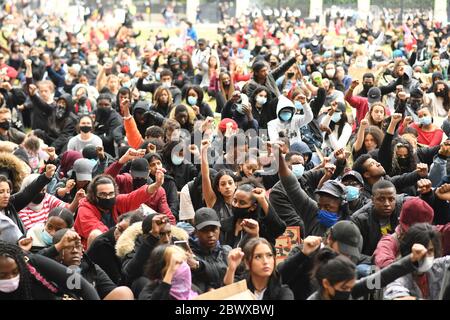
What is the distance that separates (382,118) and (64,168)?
12.6 ft

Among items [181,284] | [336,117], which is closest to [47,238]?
[181,284]

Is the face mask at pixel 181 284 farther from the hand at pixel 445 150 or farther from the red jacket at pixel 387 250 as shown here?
the hand at pixel 445 150

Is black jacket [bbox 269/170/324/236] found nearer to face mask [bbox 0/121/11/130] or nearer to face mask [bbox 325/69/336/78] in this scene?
face mask [bbox 0/121/11/130]

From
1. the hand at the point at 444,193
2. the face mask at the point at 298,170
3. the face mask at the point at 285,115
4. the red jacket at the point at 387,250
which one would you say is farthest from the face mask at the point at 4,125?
the red jacket at the point at 387,250

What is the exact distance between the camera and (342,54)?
28.5 meters

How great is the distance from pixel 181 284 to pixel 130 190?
3686 millimetres

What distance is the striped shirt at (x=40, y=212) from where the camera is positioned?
976 cm

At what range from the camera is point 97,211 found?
9.52 metres

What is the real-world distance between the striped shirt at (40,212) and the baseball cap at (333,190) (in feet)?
7.80

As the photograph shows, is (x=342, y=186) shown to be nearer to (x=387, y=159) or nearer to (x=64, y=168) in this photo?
(x=387, y=159)

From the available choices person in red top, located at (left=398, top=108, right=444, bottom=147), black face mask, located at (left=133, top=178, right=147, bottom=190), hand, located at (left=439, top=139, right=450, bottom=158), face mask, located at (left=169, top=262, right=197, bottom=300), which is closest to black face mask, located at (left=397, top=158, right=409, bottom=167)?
hand, located at (left=439, top=139, right=450, bottom=158)

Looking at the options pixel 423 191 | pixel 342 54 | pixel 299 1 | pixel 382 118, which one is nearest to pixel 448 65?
pixel 342 54

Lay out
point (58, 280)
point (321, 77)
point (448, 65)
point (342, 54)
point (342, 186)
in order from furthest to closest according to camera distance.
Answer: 1. point (342, 54)
2. point (448, 65)
3. point (321, 77)
4. point (342, 186)
5. point (58, 280)

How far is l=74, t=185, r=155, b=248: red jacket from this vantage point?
9375mm
